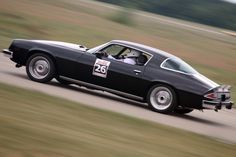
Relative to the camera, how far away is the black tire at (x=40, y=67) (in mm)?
14624


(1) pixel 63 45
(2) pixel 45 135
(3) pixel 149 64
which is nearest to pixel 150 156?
(2) pixel 45 135

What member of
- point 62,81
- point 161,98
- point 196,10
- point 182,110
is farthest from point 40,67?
point 196,10

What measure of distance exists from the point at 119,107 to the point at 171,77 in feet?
4.47

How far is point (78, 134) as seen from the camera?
894 centimetres

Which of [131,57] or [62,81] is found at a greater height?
[131,57]

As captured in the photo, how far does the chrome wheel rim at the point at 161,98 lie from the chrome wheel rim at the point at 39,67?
8.48 feet

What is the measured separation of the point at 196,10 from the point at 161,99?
11898 centimetres

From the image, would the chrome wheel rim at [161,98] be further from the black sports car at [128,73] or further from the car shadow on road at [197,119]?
the car shadow on road at [197,119]

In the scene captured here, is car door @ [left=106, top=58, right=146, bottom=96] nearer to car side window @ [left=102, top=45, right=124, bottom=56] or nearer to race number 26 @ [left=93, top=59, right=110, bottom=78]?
race number 26 @ [left=93, top=59, right=110, bottom=78]

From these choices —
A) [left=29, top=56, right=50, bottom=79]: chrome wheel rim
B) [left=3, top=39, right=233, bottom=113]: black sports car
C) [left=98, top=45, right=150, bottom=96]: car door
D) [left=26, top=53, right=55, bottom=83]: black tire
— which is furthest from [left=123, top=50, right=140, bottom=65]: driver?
[left=29, top=56, right=50, bottom=79]: chrome wheel rim

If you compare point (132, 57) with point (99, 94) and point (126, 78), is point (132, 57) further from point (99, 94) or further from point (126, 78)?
point (99, 94)

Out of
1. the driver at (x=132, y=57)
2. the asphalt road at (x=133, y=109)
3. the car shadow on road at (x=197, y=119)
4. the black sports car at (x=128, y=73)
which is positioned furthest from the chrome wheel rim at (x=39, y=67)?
the car shadow on road at (x=197, y=119)

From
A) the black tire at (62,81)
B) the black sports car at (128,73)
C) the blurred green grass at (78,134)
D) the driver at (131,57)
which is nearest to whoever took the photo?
the blurred green grass at (78,134)

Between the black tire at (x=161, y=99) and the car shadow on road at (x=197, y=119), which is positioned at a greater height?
the black tire at (x=161, y=99)
